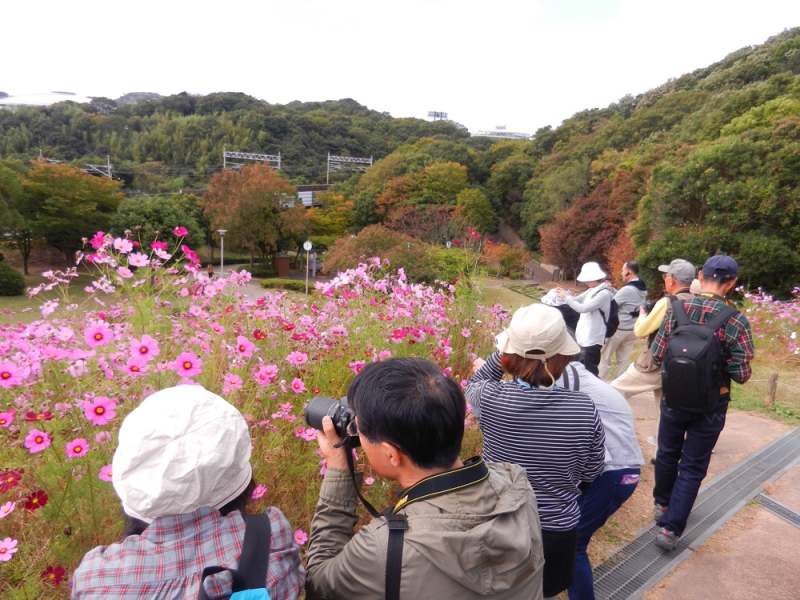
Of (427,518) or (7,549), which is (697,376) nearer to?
(427,518)

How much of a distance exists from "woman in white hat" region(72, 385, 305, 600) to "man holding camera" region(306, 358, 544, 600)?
16 centimetres

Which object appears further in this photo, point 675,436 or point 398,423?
point 675,436

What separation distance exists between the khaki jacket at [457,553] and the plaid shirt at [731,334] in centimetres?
156

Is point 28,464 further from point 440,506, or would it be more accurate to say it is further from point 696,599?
point 696,599

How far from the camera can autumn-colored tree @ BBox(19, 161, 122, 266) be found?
770 inches

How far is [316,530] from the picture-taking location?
1.04 meters

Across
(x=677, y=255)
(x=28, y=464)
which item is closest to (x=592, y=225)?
(x=677, y=255)

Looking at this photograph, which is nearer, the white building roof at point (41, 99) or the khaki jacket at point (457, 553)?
the khaki jacket at point (457, 553)

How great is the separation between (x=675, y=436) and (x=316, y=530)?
1811mm

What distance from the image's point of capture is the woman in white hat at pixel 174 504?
0.74 meters

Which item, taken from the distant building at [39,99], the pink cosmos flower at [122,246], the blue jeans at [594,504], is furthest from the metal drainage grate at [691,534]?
the distant building at [39,99]

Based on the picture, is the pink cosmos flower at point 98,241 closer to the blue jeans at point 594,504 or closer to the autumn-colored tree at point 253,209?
the blue jeans at point 594,504

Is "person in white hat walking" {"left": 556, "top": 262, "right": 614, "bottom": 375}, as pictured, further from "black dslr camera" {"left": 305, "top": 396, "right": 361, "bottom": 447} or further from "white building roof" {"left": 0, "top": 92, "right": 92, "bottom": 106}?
"white building roof" {"left": 0, "top": 92, "right": 92, "bottom": 106}

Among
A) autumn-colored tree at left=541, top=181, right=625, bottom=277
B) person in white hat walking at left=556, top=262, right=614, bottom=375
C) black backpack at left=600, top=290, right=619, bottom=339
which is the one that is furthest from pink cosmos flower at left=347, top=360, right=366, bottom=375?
autumn-colored tree at left=541, top=181, right=625, bottom=277
